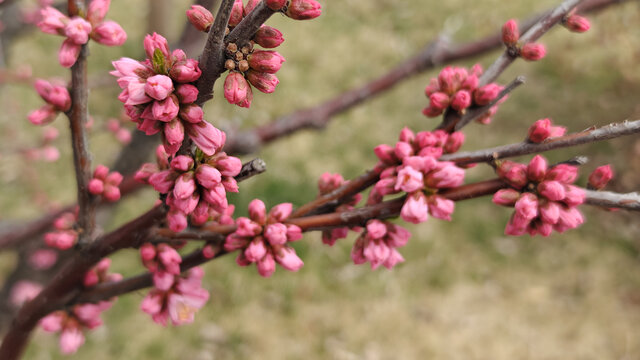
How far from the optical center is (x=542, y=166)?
2.73 feet

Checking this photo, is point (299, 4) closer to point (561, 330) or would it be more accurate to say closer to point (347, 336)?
point (347, 336)

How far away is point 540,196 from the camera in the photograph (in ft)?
2.78

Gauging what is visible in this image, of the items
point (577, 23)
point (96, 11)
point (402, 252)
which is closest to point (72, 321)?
point (96, 11)

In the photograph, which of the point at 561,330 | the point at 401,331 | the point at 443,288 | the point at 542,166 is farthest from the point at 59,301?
the point at 561,330

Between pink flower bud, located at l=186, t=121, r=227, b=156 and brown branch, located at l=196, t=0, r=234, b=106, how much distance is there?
4cm

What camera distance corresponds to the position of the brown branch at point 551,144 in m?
0.79

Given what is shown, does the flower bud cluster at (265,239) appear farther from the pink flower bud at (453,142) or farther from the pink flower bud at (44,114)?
the pink flower bud at (44,114)

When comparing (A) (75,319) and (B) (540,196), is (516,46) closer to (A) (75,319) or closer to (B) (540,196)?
(B) (540,196)

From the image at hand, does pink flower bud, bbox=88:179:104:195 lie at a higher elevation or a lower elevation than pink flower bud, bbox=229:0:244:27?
lower

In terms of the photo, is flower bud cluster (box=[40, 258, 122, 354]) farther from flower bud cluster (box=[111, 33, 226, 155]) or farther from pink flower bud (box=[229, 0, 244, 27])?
pink flower bud (box=[229, 0, 244, 27])

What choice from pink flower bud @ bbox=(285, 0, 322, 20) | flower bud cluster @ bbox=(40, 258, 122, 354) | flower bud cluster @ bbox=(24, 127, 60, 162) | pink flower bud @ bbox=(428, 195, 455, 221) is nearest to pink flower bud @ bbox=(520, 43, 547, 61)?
pink flower bud @ bbox=(428, 195, 455, 221)

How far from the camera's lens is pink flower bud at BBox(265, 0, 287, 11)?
1.91 ft

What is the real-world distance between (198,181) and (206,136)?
81 mm

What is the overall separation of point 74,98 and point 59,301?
16.6 inches
